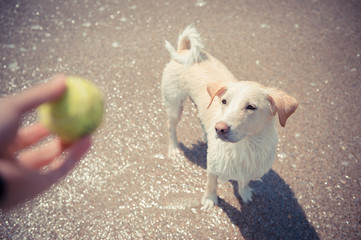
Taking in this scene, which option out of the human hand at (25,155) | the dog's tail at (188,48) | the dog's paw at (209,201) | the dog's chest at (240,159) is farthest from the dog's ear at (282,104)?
the human hand at (25,155)

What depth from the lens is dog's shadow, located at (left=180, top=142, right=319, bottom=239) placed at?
2.76 meters

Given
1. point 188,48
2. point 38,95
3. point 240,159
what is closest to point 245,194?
point 240,159

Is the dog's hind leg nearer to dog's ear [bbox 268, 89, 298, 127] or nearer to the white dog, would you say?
the white dog

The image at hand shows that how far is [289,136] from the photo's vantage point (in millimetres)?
3545

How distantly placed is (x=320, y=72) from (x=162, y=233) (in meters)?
3.64

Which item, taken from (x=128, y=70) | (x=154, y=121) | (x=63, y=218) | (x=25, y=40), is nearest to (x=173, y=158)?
(x=154, y=121)

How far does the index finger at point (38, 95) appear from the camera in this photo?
1.01 meters

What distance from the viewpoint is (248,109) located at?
2045mm

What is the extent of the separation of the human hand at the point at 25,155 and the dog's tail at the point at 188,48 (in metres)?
1.80

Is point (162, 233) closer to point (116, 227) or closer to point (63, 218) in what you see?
point (116, 227)

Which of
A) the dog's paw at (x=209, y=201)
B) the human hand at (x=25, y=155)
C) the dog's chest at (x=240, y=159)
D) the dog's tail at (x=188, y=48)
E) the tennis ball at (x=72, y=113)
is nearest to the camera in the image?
the human hand at (x=25, y=155)

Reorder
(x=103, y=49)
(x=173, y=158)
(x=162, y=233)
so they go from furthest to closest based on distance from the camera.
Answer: (x=103, y=49) → (x=173, y=158) → (x=162, y=233)

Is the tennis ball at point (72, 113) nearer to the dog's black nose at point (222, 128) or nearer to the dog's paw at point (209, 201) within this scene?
the dog's black nose at point (222, 128)

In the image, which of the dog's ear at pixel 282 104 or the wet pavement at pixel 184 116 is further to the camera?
the wet pavement at pixel 184 116
